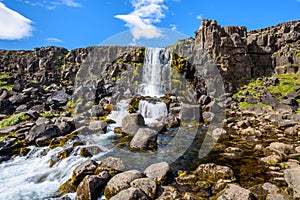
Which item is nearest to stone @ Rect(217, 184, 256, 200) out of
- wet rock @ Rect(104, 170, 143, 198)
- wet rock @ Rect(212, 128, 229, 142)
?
wet rock @ Rect(104, 170, 143, 198)

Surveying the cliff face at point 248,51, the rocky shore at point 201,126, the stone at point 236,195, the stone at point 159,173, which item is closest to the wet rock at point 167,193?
the rocky shore at point 201,126

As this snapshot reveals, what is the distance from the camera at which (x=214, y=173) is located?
10.8 m

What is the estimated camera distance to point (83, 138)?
1834 cm

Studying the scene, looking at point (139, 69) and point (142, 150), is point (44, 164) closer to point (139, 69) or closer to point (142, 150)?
point (142, 150)

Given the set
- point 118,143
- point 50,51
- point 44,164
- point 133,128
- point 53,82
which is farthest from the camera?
point 50,51

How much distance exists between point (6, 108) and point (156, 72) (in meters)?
29.0

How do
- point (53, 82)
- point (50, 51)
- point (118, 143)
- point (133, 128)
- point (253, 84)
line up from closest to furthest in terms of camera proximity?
point (118, 143) < point (133, 128) < point (253, 84) < point (53, 82) < point (50, 51)

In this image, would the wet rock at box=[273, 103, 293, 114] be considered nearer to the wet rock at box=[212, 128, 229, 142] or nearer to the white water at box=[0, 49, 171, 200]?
the wet rock at box=[212, 128, 229, 142]

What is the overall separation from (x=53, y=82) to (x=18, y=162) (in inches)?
1990

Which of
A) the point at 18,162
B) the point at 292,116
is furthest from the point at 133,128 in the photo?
the point at 292,116

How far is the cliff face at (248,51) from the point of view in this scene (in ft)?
139

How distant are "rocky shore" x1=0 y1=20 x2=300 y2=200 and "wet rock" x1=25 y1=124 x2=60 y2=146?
0.09m

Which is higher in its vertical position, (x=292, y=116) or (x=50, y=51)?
(x=50, y=51)

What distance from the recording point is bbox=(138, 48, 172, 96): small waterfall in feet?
143
